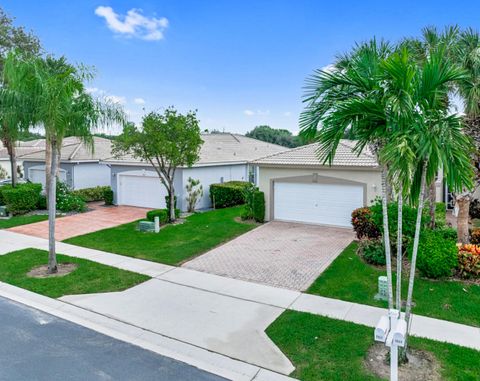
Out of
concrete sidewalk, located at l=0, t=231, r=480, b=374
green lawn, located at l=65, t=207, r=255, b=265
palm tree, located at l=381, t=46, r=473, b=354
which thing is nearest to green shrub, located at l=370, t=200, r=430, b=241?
concrete sidewalk, located at l=0, t=231, r=480, b=374

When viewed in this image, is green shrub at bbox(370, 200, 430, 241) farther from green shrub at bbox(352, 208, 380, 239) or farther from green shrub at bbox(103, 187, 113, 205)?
green shrub at bbox(103, 187, 113, 205)

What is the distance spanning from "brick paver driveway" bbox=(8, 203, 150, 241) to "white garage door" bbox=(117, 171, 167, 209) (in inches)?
24.5

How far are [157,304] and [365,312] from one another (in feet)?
14.5

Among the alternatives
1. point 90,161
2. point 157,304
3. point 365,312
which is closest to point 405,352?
point 365,312

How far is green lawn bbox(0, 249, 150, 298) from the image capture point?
8719mm

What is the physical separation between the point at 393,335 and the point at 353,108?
3112 millimetres

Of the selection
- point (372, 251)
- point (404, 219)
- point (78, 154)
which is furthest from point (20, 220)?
point (404, 219)

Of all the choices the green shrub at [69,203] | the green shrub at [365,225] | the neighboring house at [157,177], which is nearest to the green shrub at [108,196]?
→ the neighboring house at [157,177]

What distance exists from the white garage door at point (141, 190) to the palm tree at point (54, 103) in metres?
9.98

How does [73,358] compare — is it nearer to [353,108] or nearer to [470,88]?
[353,108]

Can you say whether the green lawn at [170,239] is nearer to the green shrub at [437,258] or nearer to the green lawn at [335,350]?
the green lawn at [335,350]

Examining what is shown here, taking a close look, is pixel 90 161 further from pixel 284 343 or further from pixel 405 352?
pixel 405 352

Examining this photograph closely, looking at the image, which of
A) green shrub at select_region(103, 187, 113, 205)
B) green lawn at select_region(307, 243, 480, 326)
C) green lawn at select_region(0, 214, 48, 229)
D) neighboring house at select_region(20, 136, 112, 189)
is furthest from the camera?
neighboring house at select_region(20, 136, 112, 189)

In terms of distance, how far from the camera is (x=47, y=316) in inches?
290
